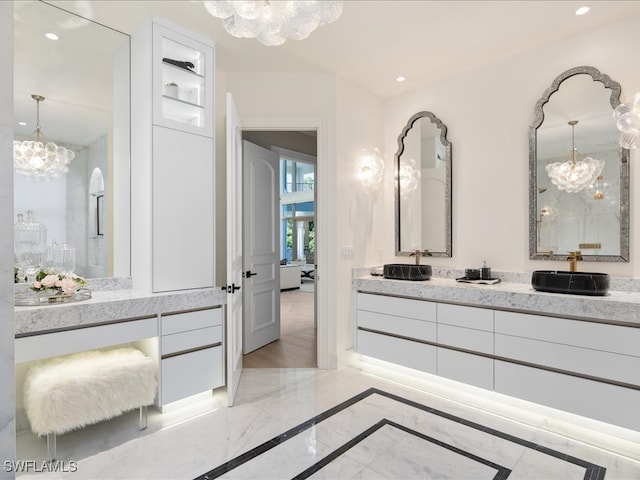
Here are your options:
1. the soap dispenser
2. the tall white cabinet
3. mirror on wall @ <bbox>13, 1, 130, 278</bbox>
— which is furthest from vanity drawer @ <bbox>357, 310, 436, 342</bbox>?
mirror on wall @ <bbox>13, 1, 130, 278</bbox>

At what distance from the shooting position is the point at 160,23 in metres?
2.57

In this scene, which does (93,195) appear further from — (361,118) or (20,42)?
(361,118)

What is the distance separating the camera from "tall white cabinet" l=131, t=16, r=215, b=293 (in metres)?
2.55

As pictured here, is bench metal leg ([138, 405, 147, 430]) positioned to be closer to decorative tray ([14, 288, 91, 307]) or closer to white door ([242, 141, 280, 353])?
decorative tray ([14, 288, 91, 307])

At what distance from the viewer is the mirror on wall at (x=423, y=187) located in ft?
11.7

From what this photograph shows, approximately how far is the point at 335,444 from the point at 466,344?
4.32ft

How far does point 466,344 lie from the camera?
283cm

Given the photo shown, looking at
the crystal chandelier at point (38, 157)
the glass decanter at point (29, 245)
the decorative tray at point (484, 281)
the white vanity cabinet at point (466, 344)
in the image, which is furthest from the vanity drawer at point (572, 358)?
the crystal chandelier at point (38, 157)

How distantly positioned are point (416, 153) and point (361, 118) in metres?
0.70

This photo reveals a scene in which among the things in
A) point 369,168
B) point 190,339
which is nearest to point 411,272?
point 369,168

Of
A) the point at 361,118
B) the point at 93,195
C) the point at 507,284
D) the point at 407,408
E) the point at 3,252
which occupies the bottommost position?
the point at 407,408

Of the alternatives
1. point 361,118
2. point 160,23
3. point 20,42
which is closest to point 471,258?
point 361,118

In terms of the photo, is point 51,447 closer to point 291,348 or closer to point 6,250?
point 6,250

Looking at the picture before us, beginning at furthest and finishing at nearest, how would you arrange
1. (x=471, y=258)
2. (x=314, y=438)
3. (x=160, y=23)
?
(x=471, y=258)
(x=160, y=23)
(x=314, y=438)
